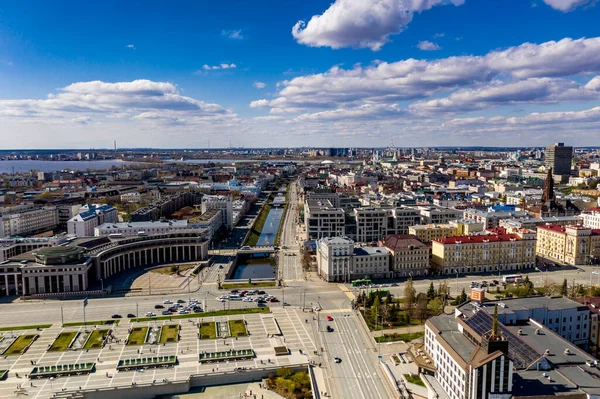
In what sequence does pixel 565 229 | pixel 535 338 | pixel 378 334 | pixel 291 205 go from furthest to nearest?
pixel 291 205
pixel 565 229
pixel 378 334
pixel 535 338

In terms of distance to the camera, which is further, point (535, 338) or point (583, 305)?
point (583, 305)

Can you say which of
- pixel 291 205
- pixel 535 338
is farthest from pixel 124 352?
pixel 291 205

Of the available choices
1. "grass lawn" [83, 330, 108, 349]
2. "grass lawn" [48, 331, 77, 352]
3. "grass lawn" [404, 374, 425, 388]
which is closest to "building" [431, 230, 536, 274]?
"grass lawn" [404, 374, 425, 388]

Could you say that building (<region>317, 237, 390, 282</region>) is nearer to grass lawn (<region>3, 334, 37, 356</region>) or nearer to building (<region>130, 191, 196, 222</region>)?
grass lawn (<region>3, 334, 37, 356</region>)

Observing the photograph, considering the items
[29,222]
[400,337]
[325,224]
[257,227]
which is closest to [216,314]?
[400,337]

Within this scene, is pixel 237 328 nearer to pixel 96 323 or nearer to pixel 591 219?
pixel 96 323

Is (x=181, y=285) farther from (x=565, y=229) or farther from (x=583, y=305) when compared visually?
(x=565, y=229)
